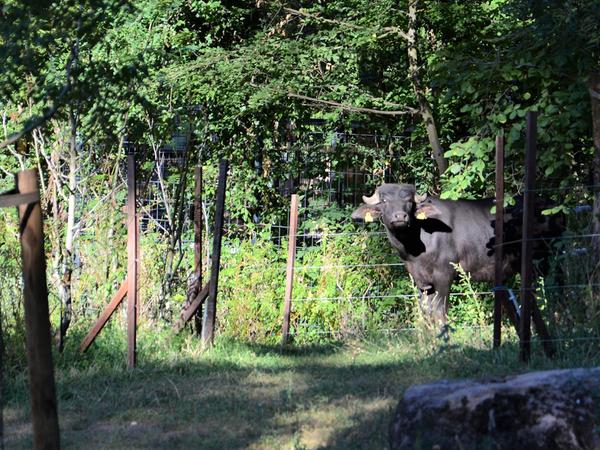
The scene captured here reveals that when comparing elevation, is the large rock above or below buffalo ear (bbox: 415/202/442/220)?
below

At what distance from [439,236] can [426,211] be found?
21.4 inches

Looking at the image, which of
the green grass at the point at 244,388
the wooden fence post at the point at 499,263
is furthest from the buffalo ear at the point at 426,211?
the wooden fence post at the point at 499,263

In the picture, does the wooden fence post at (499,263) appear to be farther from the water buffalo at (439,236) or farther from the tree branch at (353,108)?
the tree branch at (353,108)

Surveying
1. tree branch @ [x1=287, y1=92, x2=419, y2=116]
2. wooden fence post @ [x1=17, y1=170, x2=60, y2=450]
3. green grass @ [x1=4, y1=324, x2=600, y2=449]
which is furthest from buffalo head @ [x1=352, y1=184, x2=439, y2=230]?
wooden fence post @ [x1=17, y1=170, x2=60, y2=450]

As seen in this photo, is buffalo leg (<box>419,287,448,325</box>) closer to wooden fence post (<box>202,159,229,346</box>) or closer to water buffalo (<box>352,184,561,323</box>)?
water buffalo (<box>352,184,561,323</box>)

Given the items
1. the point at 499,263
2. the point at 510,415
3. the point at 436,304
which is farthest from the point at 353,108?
the point at 510,415

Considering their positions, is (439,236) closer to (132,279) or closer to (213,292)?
(213,292)

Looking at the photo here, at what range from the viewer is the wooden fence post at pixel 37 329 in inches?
188

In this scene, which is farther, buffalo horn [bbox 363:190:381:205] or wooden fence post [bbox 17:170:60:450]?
buffalo horn [bbox 363:190:381:205]

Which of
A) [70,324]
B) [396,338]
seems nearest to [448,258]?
[396,338]

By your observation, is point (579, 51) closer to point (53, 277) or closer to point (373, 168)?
point (373, 168)

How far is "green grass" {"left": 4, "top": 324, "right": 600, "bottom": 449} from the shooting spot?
6.61 meters

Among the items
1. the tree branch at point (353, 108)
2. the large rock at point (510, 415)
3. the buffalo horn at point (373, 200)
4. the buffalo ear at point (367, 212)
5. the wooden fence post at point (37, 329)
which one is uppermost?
the tree branch at point (353, 108)

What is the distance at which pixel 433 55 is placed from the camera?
46.0 feet
